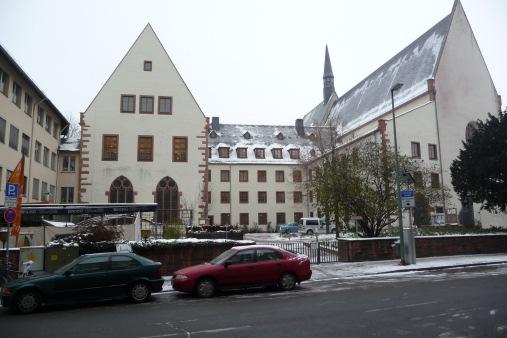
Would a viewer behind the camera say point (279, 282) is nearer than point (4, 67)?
Yes

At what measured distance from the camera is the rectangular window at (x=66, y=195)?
127 ft

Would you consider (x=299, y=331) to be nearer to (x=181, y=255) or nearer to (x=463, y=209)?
(x=181, y=255)

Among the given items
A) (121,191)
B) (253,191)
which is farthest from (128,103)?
(253,191)

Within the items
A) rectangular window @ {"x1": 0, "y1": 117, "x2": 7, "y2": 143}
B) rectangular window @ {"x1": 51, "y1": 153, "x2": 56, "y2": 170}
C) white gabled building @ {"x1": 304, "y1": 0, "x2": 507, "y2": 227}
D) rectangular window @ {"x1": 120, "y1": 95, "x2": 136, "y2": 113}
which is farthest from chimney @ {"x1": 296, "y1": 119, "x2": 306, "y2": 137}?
rectangular window @ {"x1": 0, "y1": 117, "x2": 7, "y2": 143}

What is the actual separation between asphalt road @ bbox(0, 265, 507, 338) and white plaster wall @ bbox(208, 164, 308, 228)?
4263 centimetres

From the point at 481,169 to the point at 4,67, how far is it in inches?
1179

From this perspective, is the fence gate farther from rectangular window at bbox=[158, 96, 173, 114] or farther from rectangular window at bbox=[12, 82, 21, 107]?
rectangular window at bbox=[12, 82, 21, 107]

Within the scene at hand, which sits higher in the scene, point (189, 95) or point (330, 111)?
point (330, 111)

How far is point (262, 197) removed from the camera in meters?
58.4

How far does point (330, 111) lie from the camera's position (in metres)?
71.0

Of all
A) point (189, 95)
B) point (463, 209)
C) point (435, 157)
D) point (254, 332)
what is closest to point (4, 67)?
point (189, 95)

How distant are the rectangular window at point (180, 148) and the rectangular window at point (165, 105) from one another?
2.36m

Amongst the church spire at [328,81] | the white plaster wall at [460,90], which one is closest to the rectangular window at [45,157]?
the white plaster wall at [460,90]

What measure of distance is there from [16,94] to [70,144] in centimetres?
1186
